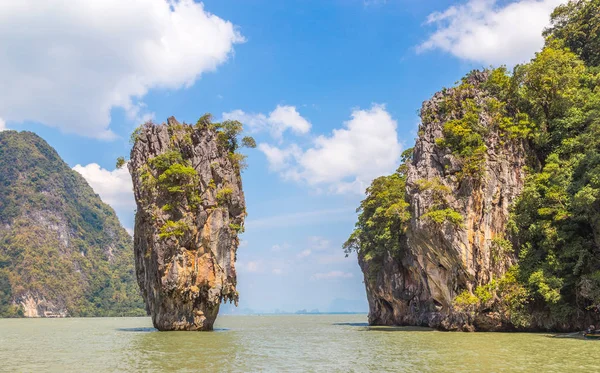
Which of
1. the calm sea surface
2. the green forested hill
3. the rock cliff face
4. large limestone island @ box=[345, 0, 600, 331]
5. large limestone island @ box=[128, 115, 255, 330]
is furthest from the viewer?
the green forested hill

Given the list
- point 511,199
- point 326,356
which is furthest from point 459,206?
point 326,356

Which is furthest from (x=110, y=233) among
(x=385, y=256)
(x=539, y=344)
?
(x=539, y=344)

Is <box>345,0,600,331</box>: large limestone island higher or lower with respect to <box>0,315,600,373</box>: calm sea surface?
higher

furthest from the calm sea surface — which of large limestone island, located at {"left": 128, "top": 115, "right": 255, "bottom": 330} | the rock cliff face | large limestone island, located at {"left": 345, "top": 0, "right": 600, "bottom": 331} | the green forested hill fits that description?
the green forested hill

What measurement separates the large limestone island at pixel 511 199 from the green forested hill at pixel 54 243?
88556mm

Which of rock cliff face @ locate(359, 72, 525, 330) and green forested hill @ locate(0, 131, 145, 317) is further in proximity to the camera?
green forested hill @ locate(0, 131, 145, 317)

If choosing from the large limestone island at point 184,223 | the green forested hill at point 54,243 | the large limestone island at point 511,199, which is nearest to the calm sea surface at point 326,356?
the large limestone island at point 511,199

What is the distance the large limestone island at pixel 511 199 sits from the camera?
84.2 ft

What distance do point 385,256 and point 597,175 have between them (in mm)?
20068

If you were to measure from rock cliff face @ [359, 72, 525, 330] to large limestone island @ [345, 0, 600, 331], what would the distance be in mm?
63

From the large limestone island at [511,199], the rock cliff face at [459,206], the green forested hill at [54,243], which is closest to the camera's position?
the large limestone island at [511,199]

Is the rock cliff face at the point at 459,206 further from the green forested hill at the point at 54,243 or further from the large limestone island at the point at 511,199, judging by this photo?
the green forested hill at the point at 54,243

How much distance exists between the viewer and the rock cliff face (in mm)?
28672

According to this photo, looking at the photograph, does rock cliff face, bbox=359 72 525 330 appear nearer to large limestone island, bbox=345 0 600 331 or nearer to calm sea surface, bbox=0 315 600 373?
large limestone island, bbox=345 0 600 331
